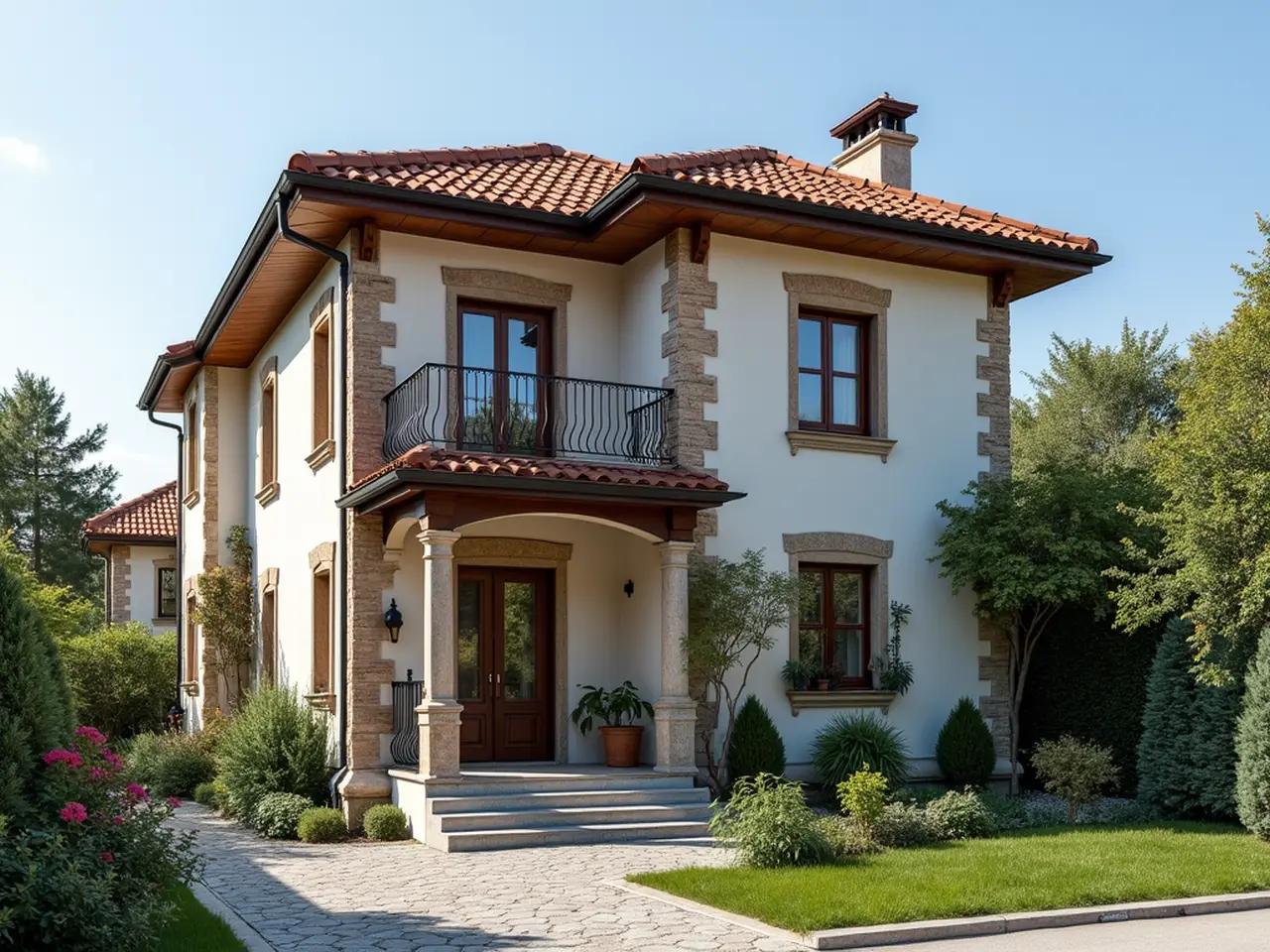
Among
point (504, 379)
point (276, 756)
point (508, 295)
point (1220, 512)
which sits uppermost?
point (508, 295)

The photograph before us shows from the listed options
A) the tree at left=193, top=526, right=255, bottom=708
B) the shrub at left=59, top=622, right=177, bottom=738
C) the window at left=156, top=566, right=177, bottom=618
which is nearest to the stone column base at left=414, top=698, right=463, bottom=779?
the tree at left=193, top=526, right=255, bottom=708

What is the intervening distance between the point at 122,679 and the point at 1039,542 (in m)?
19.3

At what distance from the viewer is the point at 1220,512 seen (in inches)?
483

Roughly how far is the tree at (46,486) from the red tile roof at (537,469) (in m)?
37.2

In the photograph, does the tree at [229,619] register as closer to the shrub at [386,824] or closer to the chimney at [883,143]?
the shrub at [386,824]

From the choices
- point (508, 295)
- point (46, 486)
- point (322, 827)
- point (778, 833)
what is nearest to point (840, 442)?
point (508, 295)

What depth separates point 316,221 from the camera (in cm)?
1472

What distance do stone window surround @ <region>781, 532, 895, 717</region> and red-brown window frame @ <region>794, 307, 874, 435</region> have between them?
1354 millimetres

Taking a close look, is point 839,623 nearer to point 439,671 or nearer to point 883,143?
point 439,671

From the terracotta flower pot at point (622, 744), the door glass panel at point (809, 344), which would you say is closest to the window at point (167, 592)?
the terracotta flower pot at point (622, 744)

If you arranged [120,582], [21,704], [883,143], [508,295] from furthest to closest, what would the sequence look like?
[120,582] < [883,143] < [508,295] < [21,704]

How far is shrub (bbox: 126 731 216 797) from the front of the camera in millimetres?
17750

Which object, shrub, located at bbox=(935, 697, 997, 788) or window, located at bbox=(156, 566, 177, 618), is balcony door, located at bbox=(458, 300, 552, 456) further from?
window, located at bbox=(156, 566, 177, 618)

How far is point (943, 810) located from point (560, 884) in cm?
414
